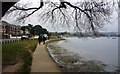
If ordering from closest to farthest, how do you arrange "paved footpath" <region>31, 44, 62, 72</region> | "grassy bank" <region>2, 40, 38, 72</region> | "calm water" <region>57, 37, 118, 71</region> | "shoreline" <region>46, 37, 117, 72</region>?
"paved footpath" <region>31, 44, 62, 72</region>
"grassy bank" <region>2, 40, 38, 72</region>
"shoreline" <region>46, 37, 117, 72</region>
"calm water" <region>57, 37, 118, 71</region>

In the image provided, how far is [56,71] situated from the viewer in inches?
563

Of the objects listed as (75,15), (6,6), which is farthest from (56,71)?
(6,6)

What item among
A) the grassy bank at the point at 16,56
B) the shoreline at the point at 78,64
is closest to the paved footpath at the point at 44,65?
the grassy bank at the point at 16,56

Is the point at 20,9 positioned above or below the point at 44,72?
above

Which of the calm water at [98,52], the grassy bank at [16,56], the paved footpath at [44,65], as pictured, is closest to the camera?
the paved footpath at [44,65]

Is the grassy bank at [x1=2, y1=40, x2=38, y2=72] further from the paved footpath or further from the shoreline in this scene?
the shoreline

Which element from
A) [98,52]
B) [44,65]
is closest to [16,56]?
[44,65]

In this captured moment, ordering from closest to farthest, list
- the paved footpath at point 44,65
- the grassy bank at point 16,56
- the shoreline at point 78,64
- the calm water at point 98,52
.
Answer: the paved footpath at point 44,65, the grassy bank at point 16,56, the shoreline at point 78,64, the calm water at point 98,52

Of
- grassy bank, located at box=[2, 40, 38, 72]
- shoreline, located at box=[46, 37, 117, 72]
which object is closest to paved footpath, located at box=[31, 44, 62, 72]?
grassy bank, located at box=[2, 40, 38, 72]

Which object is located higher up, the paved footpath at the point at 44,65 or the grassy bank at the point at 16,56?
the grassy bank at the point at 16,56

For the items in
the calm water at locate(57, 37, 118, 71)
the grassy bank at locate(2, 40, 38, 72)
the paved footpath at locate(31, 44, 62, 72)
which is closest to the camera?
the paved footpath at locate(31, 44, 62, 72)

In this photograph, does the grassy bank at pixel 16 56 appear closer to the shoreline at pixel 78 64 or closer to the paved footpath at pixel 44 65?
the paved footpath at pixel 44 65

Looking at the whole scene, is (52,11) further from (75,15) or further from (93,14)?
(93,14)

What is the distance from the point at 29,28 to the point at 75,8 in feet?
306
